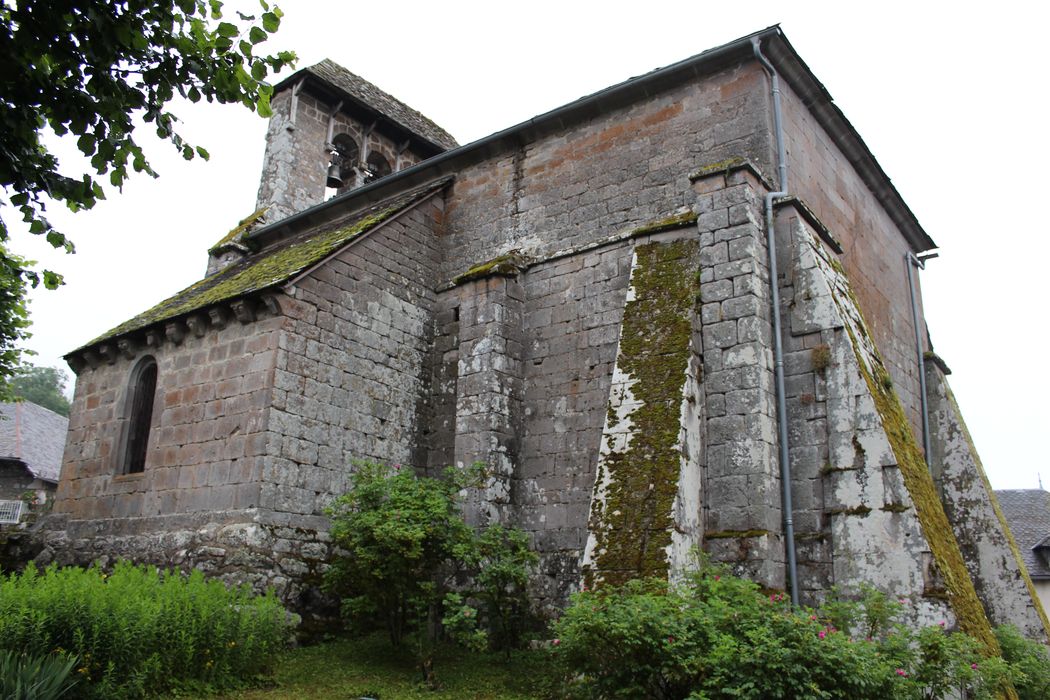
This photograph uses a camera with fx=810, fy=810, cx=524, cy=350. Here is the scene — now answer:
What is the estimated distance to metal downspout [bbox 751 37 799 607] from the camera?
8.06 m

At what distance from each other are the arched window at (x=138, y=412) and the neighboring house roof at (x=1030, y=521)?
22492 millimetres

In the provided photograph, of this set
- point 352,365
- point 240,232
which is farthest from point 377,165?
point 352,365

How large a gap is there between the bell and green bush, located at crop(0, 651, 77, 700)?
1226 cm

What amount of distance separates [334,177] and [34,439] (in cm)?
1880

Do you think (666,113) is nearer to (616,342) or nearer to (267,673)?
(616,342)

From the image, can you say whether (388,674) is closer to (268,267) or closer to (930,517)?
(930,517)

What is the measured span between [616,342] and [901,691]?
200 inches

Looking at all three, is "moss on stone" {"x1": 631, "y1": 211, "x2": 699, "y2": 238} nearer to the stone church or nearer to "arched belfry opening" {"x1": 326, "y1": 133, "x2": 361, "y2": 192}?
the stone church

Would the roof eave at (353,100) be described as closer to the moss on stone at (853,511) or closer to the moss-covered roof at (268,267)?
the moss-covered roof at (268,267)

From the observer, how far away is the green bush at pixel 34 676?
18.9ft

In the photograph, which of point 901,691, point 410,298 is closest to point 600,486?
point 901,691

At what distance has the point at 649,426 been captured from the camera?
8.17 meters

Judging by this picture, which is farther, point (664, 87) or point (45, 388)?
point (45, 388)

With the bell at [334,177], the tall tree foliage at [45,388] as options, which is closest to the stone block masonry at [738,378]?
the bell at [334,177]
